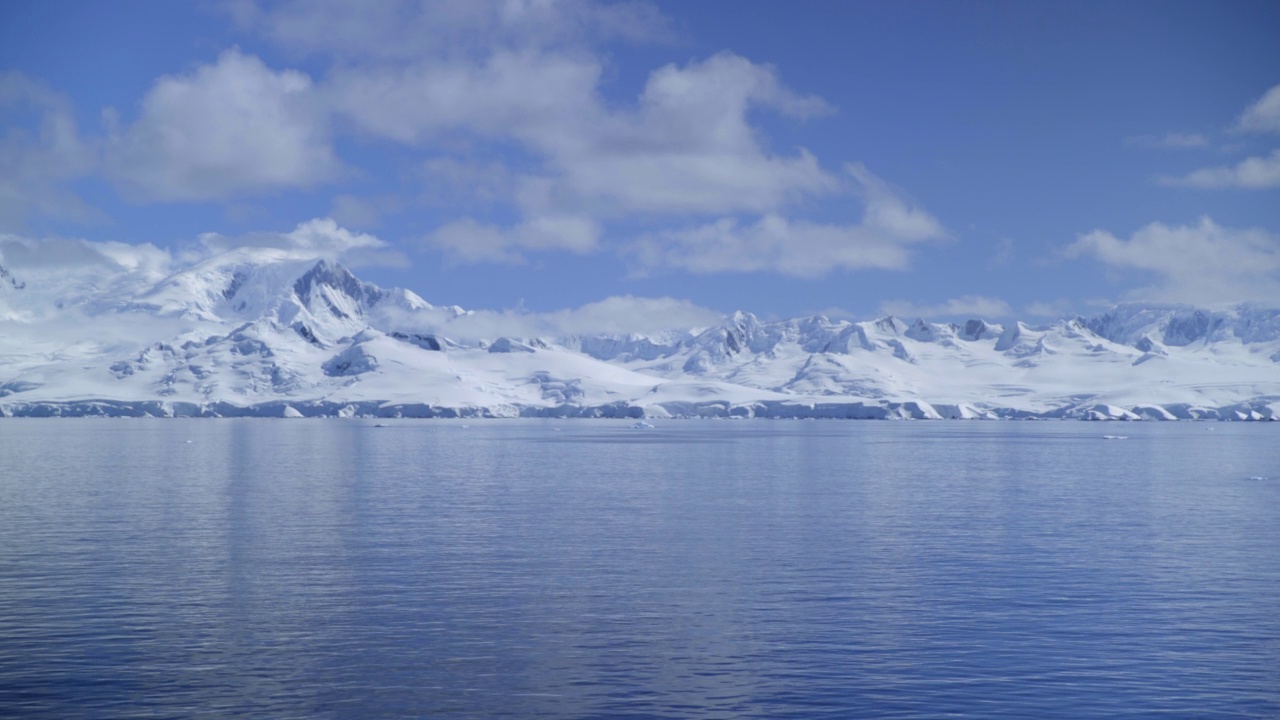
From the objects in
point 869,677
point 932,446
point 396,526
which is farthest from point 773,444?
point 869,677

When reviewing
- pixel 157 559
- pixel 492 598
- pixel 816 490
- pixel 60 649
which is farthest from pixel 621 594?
pixel 816 490

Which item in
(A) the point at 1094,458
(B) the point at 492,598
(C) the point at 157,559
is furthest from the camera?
(A) the point at 1094,458

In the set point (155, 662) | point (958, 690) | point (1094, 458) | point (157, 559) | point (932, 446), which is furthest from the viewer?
point (932, 446)

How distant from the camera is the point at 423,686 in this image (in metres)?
21.3

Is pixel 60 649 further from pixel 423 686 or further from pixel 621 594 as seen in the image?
pixel 621 594

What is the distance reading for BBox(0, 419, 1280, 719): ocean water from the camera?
68.4 ft

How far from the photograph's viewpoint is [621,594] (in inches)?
1185

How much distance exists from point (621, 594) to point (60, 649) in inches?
533

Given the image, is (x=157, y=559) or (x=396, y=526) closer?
(x=157, y=559)

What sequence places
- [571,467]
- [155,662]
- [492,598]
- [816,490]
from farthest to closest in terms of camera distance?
[571,467] → [816,490] → [492,598] → [155,662]

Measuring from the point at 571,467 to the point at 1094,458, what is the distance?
4913 centimetres

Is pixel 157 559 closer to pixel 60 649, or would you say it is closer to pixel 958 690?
pixel 60 649

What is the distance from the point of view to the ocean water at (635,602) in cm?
2086

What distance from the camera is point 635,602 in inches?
1142
